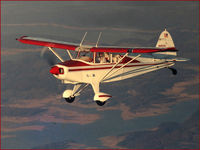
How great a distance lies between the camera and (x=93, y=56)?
31266 mm

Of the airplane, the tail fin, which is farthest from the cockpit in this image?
the tail fin

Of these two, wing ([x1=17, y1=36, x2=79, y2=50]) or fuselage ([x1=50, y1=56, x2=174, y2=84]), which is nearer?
fuselage ([x1=50, y1=56, x2=174, y2=84])

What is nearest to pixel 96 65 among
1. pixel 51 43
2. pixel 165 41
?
pixel 51 43

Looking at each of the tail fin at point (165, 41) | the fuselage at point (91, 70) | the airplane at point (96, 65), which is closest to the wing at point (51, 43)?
the airplane at point (96, 65)

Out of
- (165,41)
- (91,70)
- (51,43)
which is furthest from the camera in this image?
(165,41)

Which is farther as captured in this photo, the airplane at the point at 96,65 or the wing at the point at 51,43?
the wing at the point at 51,43

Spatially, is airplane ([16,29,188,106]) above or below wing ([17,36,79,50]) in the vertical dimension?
below

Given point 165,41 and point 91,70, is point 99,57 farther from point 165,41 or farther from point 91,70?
point 165,41

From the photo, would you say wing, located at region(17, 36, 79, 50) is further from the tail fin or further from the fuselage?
the tail fin

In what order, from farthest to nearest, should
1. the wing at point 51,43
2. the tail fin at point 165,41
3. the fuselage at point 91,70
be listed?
the tail fin at point 165,41
the wing at point 51,43
the fuselage at point 91,70

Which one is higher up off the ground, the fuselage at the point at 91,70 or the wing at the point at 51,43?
the wing at the point at 51,43

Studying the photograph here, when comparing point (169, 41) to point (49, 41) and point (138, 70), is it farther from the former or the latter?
point (49, 41)

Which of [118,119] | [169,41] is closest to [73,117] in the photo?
[118,119]

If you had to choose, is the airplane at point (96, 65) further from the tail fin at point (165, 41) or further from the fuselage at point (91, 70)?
the tail fin at point (165, 41)
